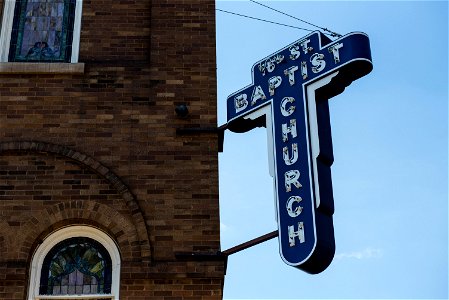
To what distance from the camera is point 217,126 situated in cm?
1038

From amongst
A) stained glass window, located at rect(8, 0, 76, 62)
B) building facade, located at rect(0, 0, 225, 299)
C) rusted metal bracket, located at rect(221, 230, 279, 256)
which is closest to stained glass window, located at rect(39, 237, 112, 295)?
building facade, located at rect(0, 0, 225, 299)

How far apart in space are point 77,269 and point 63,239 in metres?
0.45

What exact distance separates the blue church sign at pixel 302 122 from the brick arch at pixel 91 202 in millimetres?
1580

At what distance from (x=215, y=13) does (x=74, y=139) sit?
112 inches

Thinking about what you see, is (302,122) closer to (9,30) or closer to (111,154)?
(111,154)

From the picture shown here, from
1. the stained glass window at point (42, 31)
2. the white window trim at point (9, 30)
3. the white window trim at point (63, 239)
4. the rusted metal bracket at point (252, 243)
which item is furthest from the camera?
the stained glass window at point (42, 31)

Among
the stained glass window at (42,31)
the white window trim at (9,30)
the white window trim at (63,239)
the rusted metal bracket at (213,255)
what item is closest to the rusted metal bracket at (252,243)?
the rusted metal bracket at (213,255)

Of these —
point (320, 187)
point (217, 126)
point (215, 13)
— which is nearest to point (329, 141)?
point (320, 187)

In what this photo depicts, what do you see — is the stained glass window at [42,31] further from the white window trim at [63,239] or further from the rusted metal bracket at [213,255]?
the rusted metal bracket at [213,255]

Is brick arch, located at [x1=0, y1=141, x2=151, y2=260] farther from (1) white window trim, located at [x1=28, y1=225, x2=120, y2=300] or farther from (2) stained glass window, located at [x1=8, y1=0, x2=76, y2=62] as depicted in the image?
(2) stained glass window, located at [x1=8, y1=0, x2=76, y2=62]

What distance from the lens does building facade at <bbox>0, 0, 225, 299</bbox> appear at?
9.43 metres

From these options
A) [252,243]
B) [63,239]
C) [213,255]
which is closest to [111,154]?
[63,239]

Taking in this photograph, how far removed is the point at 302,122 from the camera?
9477 mm

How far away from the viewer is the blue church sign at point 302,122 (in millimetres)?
8711
